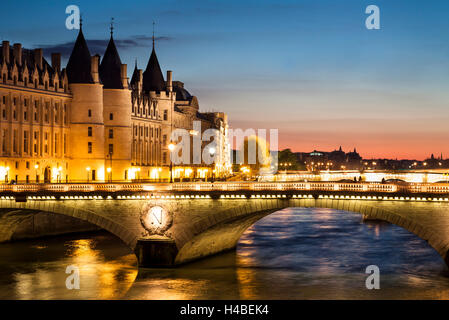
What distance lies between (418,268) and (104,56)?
7014cm

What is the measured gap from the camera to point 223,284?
5234 centimetres

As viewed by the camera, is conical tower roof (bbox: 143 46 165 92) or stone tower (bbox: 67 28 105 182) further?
conical tower roof (bbox: 143 46 165 92)

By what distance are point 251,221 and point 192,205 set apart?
993cm

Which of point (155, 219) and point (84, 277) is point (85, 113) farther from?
point (84, 277)

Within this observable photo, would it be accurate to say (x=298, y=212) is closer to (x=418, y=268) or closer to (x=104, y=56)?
(x=104, y=56)

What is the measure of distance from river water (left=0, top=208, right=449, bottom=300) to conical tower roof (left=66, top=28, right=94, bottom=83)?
105 ft

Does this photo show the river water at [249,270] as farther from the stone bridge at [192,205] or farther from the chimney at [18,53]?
the chimney at [18,53]

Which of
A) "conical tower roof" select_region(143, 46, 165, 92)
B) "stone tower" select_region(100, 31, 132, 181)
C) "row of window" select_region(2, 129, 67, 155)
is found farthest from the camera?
"conical tower roof" select_region(143, 46, 165, 92)

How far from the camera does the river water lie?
49469 mm

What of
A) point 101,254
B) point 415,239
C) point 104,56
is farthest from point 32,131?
point 415,239

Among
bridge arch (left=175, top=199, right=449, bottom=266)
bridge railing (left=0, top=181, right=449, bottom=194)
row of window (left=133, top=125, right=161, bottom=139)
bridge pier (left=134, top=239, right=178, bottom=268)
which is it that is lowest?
bridge pier (left=134, top=239, right=178, bottom=268)

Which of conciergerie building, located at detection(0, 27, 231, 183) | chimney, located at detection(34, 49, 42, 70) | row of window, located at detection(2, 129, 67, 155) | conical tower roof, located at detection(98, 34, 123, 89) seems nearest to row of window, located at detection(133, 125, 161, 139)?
conciergerie building, located at detection(0, 27, 231, 183)

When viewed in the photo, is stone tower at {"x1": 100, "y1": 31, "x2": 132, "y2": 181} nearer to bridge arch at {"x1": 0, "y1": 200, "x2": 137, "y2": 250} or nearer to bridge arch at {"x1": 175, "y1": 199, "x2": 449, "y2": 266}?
bridge arch at {"x1": 0, "y1": 200, "x2": 137, "y2": 250}

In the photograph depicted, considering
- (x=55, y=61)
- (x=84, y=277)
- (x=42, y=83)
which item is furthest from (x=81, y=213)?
(x=55, y=61)
